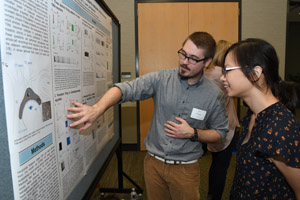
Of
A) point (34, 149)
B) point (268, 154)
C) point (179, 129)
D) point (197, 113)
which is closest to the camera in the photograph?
point (34, 149)

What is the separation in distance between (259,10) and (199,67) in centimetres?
298

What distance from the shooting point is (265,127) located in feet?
3.12

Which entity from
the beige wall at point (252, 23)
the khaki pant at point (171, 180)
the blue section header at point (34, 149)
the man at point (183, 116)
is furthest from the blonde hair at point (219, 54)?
the beige wall at point (252, 23)

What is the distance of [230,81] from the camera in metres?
1.07

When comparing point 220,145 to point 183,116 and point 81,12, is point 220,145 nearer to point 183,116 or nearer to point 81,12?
point 183,116

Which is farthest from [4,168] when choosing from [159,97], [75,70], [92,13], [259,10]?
[259,10]

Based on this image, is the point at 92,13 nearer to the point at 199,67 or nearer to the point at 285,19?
the point at 199,67

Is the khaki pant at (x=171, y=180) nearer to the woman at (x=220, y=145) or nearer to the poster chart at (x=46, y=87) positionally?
the poster chart at (x=46, y=87)

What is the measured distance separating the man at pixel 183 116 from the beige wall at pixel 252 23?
224 centimetres

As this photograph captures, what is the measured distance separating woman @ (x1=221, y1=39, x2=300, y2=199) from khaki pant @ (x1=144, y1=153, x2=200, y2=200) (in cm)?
43

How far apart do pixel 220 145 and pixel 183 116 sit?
795 millimetres

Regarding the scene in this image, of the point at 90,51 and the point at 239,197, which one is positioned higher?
the point at 90,51

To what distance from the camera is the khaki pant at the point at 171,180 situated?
1478mm

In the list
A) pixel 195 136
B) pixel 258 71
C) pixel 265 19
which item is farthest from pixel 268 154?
pixel 265 19
